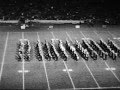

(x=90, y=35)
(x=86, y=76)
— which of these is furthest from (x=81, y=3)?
(x=86, y=76)

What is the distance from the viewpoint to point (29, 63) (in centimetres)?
2441

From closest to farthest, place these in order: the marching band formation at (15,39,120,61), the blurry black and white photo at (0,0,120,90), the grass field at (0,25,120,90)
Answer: the grass field at (0,25,120,90), the blurry black and white photo at (0,0,120,90), the marching band formation at (15,39,120,61)

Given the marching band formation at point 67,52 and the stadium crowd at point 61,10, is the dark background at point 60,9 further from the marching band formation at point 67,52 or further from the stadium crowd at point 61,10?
the marching band formation at point 67,52

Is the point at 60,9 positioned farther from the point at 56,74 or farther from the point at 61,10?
the point at 56,74

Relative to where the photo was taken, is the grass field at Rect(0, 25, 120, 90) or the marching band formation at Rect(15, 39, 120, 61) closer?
the grass field at Rect(0, 25, 120, 90)

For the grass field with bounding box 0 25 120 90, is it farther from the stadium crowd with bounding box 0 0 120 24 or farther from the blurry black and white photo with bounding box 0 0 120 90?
the stadium crowd with bounding box 0 0 120 24

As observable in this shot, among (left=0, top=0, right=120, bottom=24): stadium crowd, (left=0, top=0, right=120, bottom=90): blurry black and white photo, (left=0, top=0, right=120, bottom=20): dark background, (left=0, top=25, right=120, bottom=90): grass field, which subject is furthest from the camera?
(left=0, top=0, right=120, bottom=20): dark background

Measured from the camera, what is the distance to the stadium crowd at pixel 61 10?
4203cm

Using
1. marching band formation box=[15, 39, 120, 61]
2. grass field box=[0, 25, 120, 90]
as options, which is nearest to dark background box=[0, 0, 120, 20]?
grass field box=[0, 25, 120, 90]

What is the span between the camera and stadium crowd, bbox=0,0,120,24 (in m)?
42.0

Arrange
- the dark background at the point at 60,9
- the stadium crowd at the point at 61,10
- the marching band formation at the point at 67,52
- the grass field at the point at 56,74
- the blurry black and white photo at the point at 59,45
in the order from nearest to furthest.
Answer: the grass field at the point at 56,74 < the blurry black and white photo at the point at 59,45 < the marching band formation at the point at 67,52 < the stadium crowd at the point at 61,10 < the dark background at the point at 60,9

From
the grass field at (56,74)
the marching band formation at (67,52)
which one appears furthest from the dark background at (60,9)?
the marching band formation at (67,52)

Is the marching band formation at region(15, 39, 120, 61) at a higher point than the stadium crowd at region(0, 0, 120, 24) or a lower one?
higher

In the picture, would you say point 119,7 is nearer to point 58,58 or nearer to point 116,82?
point 58,58
